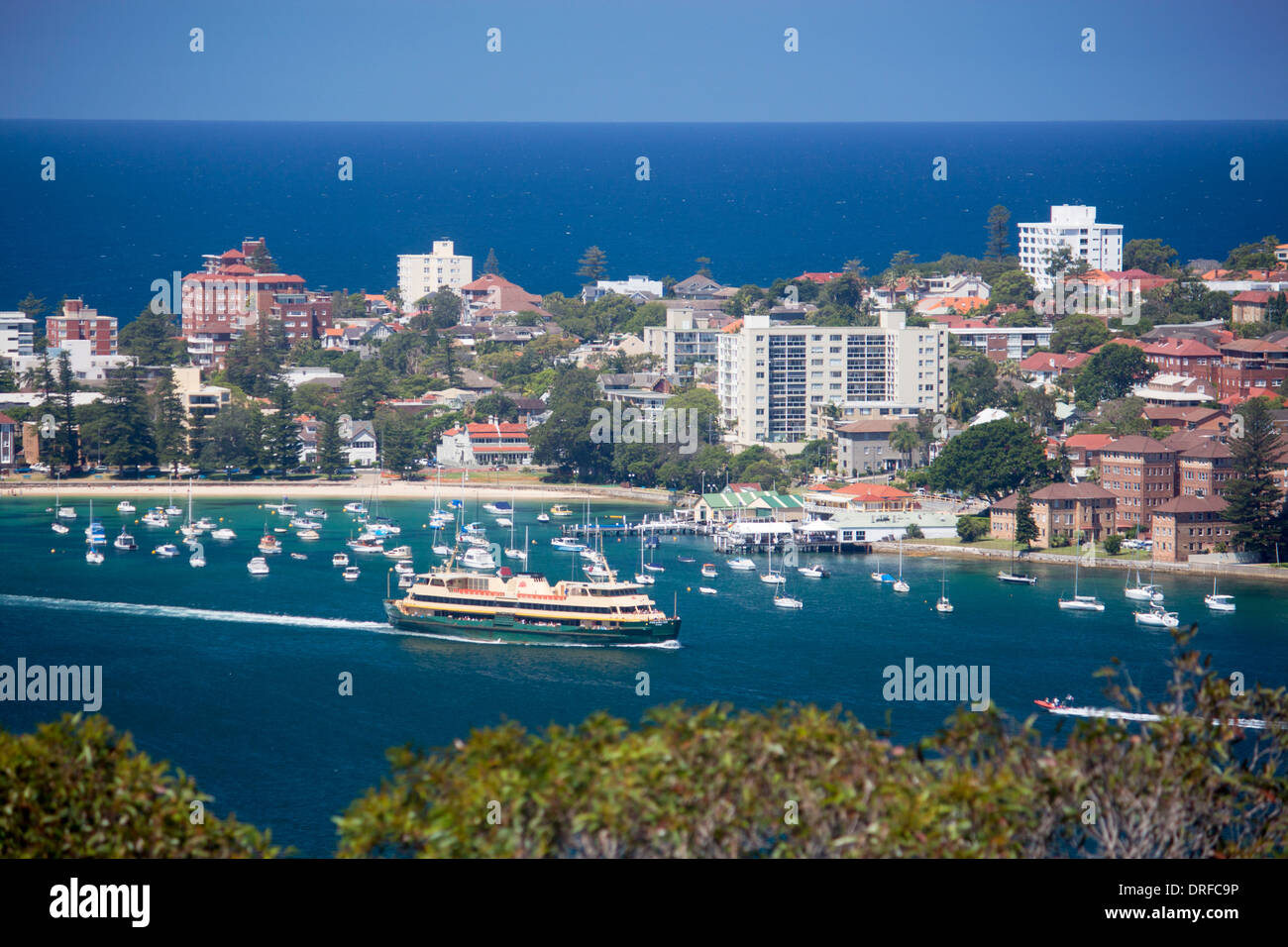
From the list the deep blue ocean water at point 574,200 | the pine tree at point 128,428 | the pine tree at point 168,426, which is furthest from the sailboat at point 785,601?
the deep blue ocean water at point 574,200

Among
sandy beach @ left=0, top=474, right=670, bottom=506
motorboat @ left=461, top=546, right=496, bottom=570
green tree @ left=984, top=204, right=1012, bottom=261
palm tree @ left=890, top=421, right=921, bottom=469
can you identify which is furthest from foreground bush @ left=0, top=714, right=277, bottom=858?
green tree @ left=984, top=204, right=1012, bottom=261

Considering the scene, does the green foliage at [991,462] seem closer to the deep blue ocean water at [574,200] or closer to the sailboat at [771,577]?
the sailboat at [771,577]

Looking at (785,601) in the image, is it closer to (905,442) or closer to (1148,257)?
(905,442)

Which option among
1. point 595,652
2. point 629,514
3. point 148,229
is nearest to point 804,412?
A: point 629,514

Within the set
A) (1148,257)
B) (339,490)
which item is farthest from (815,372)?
(1148,257)
